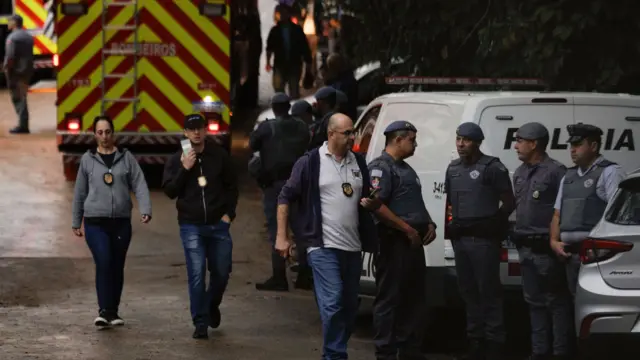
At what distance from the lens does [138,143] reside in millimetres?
19359

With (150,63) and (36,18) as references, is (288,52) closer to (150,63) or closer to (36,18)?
(150,63)

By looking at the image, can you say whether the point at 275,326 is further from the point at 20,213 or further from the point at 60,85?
the point at 60,85

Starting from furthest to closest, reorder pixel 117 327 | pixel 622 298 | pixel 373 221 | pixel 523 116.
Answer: pixel 117 327 < pixel 523 116 < pixel 373 221 < pixel 622 298

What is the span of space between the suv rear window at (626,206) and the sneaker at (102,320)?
14.2ft

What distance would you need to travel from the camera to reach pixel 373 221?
1036 cm

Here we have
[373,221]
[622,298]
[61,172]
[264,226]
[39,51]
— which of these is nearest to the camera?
[622,298]

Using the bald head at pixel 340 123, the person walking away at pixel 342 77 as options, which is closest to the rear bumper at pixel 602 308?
the bald head at pixel 340 123

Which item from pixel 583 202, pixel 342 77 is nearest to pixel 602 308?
pixel 583 202

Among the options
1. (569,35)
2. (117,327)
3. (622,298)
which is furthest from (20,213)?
(622,298)

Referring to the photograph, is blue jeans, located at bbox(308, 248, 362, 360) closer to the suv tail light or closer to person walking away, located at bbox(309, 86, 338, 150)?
the suv tail light

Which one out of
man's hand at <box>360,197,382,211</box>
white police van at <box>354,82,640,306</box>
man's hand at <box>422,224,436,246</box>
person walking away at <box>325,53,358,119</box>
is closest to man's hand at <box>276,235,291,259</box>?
man's hand at <box>360,197,382,211</box>

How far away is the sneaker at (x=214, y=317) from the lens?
1199 cm

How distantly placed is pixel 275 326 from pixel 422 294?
6.40 feet

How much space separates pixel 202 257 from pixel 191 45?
7.85m
